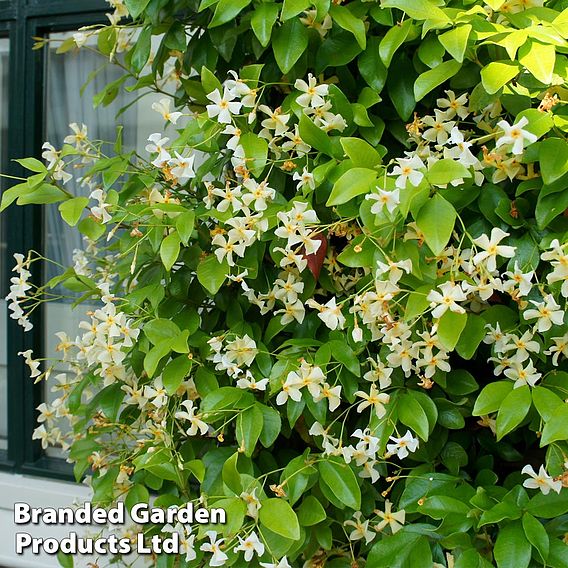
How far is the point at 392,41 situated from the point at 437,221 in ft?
1.02

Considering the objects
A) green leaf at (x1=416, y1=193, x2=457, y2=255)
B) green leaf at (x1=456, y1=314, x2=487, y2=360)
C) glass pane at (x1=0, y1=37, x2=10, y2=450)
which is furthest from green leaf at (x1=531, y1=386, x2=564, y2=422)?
glass pane at (x1=0, y1=37, x2=10, y2=450)

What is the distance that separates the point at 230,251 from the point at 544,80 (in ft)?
1.73

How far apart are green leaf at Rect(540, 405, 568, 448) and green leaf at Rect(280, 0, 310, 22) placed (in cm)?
69

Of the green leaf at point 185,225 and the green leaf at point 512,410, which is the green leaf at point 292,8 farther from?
the green leaf at point 512,410

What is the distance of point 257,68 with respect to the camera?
4.11ft

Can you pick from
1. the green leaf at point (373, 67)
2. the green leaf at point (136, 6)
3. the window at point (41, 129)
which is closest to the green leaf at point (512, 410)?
the green leaf at point (373, 67)

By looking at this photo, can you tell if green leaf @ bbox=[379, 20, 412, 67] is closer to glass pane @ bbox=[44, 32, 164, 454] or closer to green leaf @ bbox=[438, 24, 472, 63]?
green leaf @ bbox=[438, 24, 472, 63]

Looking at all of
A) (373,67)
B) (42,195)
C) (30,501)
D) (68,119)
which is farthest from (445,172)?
(30,501)

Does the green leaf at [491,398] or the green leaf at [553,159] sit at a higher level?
the green leaf at [553,159]

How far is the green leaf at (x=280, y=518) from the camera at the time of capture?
3.62 feet

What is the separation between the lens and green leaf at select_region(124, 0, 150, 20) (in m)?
1.28

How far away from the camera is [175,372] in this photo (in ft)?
4.12

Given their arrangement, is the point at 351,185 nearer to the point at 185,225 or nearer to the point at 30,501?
the point at 185,225

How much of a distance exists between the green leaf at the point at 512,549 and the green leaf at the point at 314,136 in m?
0.63
